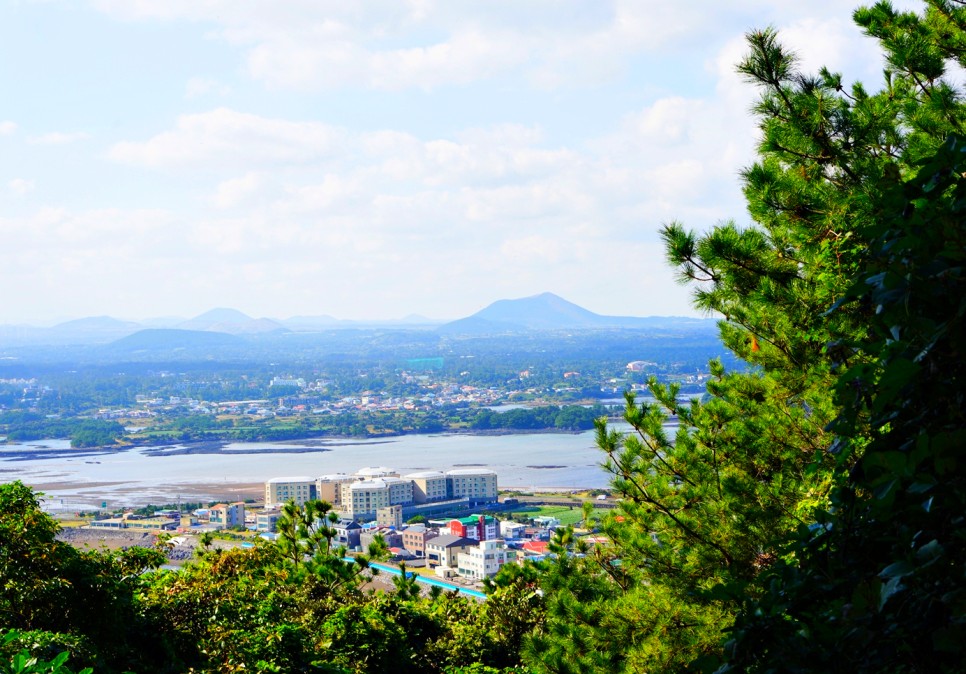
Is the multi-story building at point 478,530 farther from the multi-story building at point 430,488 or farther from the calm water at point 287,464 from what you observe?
the calm water at point 287,464

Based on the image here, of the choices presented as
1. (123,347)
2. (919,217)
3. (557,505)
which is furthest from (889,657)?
(123,347)

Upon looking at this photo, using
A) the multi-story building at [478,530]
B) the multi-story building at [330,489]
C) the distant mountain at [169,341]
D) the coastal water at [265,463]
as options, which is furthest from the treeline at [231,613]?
the distant mountain at [169,341]

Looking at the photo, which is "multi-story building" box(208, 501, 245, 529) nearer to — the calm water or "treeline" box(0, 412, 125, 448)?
the calm water

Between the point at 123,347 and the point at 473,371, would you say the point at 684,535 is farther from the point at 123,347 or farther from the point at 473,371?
the point at 123,347

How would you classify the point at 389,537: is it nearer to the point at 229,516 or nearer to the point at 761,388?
the point at 229,516

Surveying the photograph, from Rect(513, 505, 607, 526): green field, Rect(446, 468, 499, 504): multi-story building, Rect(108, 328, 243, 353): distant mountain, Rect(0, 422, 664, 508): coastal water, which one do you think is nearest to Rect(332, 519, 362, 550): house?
Rect(513, 505, 607, 526): green field

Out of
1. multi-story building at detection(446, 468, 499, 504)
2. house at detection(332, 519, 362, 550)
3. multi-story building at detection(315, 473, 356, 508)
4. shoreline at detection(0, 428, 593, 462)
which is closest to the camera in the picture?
house at detection(332, 519, 362, 550)

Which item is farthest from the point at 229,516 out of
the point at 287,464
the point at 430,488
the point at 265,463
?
the point at 265,463
